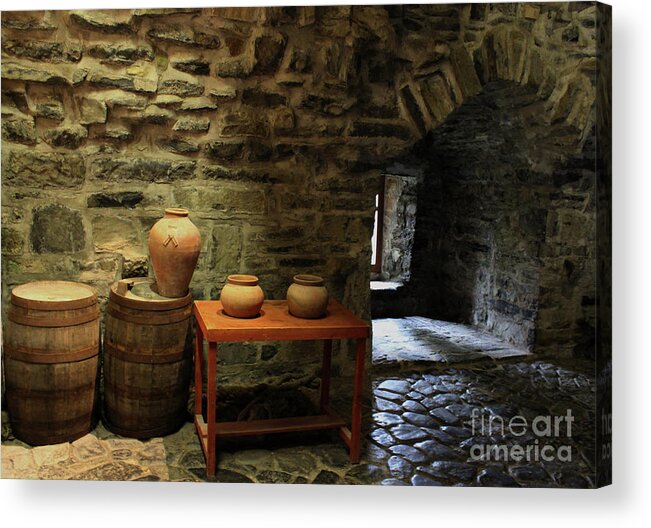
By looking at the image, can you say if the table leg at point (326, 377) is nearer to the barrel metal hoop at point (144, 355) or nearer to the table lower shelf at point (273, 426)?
the table lower shelf at point (273, 426)

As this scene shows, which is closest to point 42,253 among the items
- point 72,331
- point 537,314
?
point 72,331

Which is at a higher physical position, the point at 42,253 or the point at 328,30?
the point at 328,30

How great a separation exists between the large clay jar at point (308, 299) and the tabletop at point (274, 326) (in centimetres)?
3

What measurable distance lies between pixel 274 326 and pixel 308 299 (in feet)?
0.64

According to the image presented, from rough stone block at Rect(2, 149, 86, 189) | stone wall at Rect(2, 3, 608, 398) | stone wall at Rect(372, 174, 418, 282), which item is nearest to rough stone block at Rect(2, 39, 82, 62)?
stone wall at Rect(2, 3, 608, 398)

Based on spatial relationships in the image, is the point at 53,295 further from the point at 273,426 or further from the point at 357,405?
the point at 357,405

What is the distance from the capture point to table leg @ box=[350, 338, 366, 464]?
9.62 ft

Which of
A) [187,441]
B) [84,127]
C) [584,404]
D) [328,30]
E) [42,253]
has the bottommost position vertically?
[187,441]

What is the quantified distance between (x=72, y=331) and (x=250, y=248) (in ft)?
2.68

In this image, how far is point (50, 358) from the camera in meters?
2.92

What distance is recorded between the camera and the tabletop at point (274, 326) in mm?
2785

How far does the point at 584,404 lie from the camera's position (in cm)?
289

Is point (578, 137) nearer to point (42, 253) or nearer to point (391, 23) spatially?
point (391, 23)

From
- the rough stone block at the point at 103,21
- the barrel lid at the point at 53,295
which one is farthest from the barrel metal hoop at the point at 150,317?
the rough stone block at the point at 103,21
